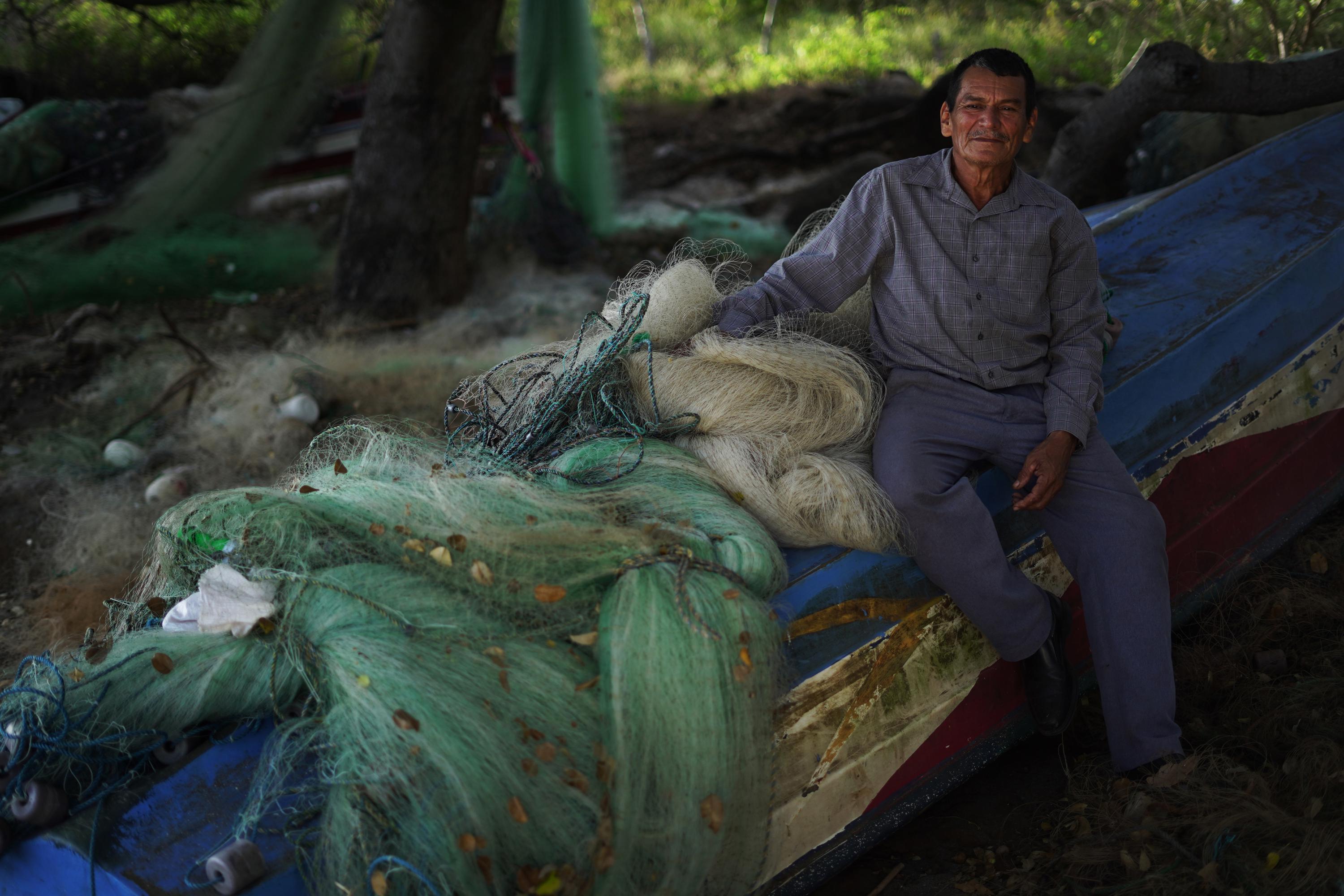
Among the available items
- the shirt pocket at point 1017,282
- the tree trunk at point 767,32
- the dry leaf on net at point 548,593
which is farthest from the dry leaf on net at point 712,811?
the tree trunk at point 767,32

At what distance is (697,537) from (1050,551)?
3.93ft

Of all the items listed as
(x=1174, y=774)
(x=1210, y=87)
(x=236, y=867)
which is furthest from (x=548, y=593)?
(x=1210, y=87)

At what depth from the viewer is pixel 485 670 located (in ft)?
6.79

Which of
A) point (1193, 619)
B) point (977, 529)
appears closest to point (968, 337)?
point (977, 529)

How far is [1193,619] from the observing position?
11.6 ft

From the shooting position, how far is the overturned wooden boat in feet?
6.83

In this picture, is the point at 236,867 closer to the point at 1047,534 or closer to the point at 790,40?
the point at 1047,534

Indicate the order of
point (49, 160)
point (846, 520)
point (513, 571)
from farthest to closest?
1. point (49, 160)
2. point (846, 520)
3. point (513, 571)

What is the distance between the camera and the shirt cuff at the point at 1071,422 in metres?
2.87

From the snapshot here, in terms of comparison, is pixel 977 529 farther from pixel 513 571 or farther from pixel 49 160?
pixel 49 160

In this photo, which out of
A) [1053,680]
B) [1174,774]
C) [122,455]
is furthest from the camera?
[122,455]

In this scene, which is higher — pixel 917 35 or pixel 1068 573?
pixel 917 35

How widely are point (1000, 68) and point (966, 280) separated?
1.94 feet

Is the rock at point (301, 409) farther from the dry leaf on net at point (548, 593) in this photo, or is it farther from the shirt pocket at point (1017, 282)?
the shirt pocket at point (1017, 282)
